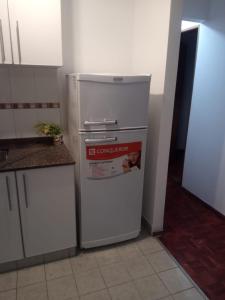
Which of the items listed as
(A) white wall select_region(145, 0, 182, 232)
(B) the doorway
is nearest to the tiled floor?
(A) white wall select_region(145, 0, 182, 232)

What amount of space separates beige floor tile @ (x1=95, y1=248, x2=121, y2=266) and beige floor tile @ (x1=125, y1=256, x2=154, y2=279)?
11 centimetres

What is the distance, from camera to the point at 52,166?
171 cm

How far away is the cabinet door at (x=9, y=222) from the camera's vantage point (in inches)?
64.5

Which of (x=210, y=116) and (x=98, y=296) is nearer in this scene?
(x=98, y=296)

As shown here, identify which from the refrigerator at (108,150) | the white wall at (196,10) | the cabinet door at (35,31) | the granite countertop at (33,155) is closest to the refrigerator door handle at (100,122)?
the refrigerator at (108,150)

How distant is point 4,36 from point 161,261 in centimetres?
216

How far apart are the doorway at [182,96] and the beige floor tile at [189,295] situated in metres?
2.33

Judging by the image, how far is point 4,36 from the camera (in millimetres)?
1660

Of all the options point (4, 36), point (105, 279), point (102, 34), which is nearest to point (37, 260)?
point (105, 279)

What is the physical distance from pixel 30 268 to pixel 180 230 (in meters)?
1.48

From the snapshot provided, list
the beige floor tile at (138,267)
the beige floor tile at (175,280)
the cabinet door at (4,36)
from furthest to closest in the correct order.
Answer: the beige floor tile at (138,267), the beige floor tile at (175,280), the cabinet door at (4,36)

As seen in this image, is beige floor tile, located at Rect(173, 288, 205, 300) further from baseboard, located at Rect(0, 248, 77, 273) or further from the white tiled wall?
the white tiled wall

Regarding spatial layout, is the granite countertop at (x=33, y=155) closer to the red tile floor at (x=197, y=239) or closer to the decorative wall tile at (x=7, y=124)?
the decorative wall tile at (x=7, y=124)

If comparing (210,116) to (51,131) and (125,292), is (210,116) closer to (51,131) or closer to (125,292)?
(51,131)
